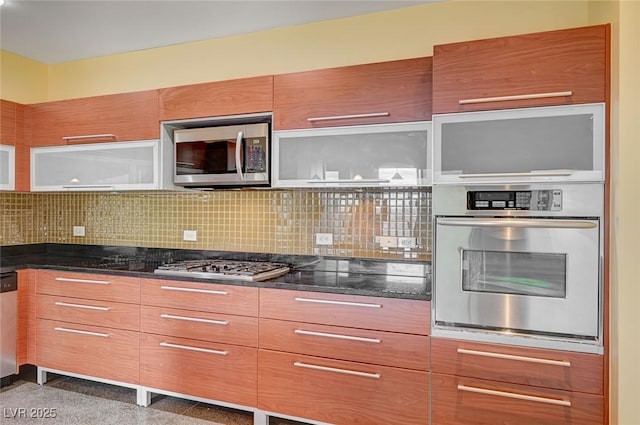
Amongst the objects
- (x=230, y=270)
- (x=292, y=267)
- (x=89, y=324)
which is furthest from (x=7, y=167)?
(x=292, y=267)

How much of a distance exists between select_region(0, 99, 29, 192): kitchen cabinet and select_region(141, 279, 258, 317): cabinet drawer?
1455 millimetres

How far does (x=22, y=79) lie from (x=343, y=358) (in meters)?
3.49

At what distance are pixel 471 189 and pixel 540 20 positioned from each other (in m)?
1.19

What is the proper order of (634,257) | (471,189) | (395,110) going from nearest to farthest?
1. (634,257)
2. (471,189)
3. (395,110)

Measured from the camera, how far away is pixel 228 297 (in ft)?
7.74

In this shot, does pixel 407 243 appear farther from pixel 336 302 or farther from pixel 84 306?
pixel 84 306

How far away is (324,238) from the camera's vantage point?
2.83 m

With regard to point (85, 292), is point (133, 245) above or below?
above

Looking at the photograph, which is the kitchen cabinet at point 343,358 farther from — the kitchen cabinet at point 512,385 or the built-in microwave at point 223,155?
the built-in microwave at point 223,155

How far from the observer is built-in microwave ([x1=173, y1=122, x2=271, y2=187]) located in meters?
2.54

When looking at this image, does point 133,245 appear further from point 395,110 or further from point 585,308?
point 585,308

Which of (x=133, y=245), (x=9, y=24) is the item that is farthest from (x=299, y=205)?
(x=9, y=24)

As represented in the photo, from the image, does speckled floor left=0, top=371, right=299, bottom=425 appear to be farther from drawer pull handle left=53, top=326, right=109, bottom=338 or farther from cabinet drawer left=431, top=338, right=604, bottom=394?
cabinet drawer left=431, top=338, right=604, bottom=394

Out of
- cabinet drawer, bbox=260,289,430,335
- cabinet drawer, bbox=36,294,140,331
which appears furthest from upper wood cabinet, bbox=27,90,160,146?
cabinet drawer, bbox=260,289,430,335
